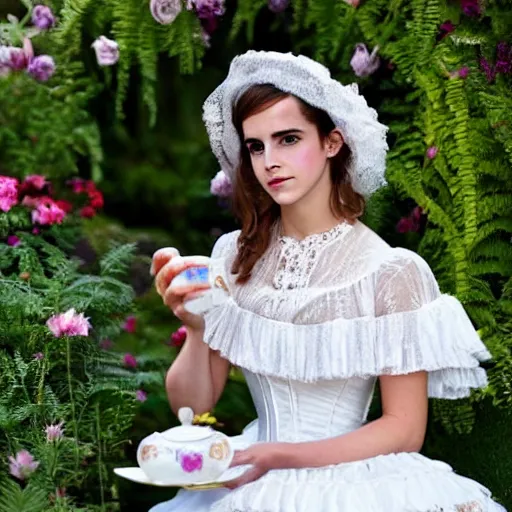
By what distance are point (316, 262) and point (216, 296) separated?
12.6 inches

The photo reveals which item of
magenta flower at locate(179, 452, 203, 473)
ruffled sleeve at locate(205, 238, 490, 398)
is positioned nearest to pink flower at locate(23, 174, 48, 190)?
ruffled sleeve at locate(205, 238, 490, 398)

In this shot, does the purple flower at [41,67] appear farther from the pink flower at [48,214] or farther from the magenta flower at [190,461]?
the magenta flower at [190,461]

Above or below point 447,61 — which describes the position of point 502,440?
below

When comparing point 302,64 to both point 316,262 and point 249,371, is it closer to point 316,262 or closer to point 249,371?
point 316,262

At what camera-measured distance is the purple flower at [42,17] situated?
457 cm

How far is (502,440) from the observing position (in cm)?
404

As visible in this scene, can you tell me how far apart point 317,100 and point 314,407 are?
0.84 metres

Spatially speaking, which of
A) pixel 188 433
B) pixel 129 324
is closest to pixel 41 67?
pixel 129 324

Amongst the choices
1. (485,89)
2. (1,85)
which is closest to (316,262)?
(485,89)

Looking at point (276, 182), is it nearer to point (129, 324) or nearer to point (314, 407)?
point (314, 407)

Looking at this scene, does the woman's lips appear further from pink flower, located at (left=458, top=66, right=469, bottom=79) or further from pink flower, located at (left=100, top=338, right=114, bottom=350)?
pink flower, located at (left=100, top=338, right=114, bottom=350)

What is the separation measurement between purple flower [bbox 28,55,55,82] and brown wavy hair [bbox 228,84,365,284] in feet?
4.34

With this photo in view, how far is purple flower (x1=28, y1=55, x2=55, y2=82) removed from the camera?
15.1 ft

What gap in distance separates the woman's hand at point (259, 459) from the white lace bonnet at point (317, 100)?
0.79m
